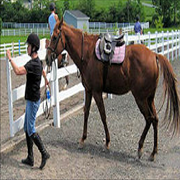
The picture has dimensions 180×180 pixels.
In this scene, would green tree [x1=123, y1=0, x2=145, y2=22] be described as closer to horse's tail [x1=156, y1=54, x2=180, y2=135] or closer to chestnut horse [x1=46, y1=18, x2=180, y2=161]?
chestnut horse [x1=46, y1=18, x2=180, y2=161]

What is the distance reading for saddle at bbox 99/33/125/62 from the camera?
550cm

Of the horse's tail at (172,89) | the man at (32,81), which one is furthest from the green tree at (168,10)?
the man at (32,81)

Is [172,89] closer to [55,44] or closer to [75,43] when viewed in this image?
[75,43]

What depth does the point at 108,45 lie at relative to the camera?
5562mm

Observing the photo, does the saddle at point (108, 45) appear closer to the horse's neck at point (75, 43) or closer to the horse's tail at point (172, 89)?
the horse's neck at point (75, 43)

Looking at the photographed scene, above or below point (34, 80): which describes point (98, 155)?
below

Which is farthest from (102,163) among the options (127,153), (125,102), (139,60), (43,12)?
(43,12)

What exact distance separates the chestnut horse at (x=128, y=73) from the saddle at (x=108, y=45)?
13 centimetres

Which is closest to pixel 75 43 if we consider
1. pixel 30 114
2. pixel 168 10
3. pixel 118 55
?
pixel 118 55

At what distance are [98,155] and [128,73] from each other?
147 centimetres

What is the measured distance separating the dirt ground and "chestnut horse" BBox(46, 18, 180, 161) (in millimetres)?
278

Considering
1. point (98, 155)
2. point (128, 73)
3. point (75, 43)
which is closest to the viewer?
point (128, 73)

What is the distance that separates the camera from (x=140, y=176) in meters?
4.87

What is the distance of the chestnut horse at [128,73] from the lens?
212 inches
